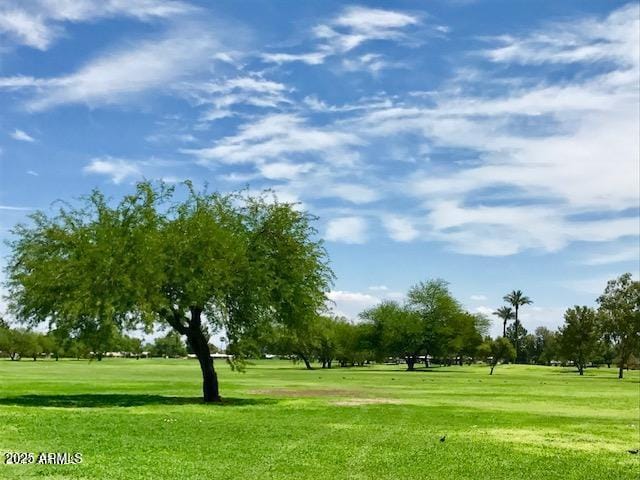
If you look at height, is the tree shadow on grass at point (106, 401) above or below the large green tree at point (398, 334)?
below

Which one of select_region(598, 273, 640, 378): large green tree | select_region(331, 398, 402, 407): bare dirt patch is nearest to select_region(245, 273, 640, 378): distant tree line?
select_region(598, 273, 640, 378): large green tree

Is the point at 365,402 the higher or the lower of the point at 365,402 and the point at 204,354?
the lower

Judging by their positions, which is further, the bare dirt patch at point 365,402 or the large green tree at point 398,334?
the large green tree at point 398,334

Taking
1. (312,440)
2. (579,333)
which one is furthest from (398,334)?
(312,440)

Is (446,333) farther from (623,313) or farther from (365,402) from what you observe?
(365,402)

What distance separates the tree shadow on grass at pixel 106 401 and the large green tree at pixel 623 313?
90.0 m

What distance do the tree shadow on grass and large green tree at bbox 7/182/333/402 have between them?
2.06m

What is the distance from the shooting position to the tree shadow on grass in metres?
39.6

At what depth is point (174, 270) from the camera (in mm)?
40969

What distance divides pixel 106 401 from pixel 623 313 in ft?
328

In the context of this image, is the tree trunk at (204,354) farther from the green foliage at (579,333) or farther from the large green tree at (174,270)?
the green foliage at (579,333)

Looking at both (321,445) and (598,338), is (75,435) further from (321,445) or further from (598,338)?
(598,338)

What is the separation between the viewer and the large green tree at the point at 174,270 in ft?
131

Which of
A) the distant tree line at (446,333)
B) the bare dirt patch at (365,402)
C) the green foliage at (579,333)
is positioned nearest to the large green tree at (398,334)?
the distant tree line at (446,333)
